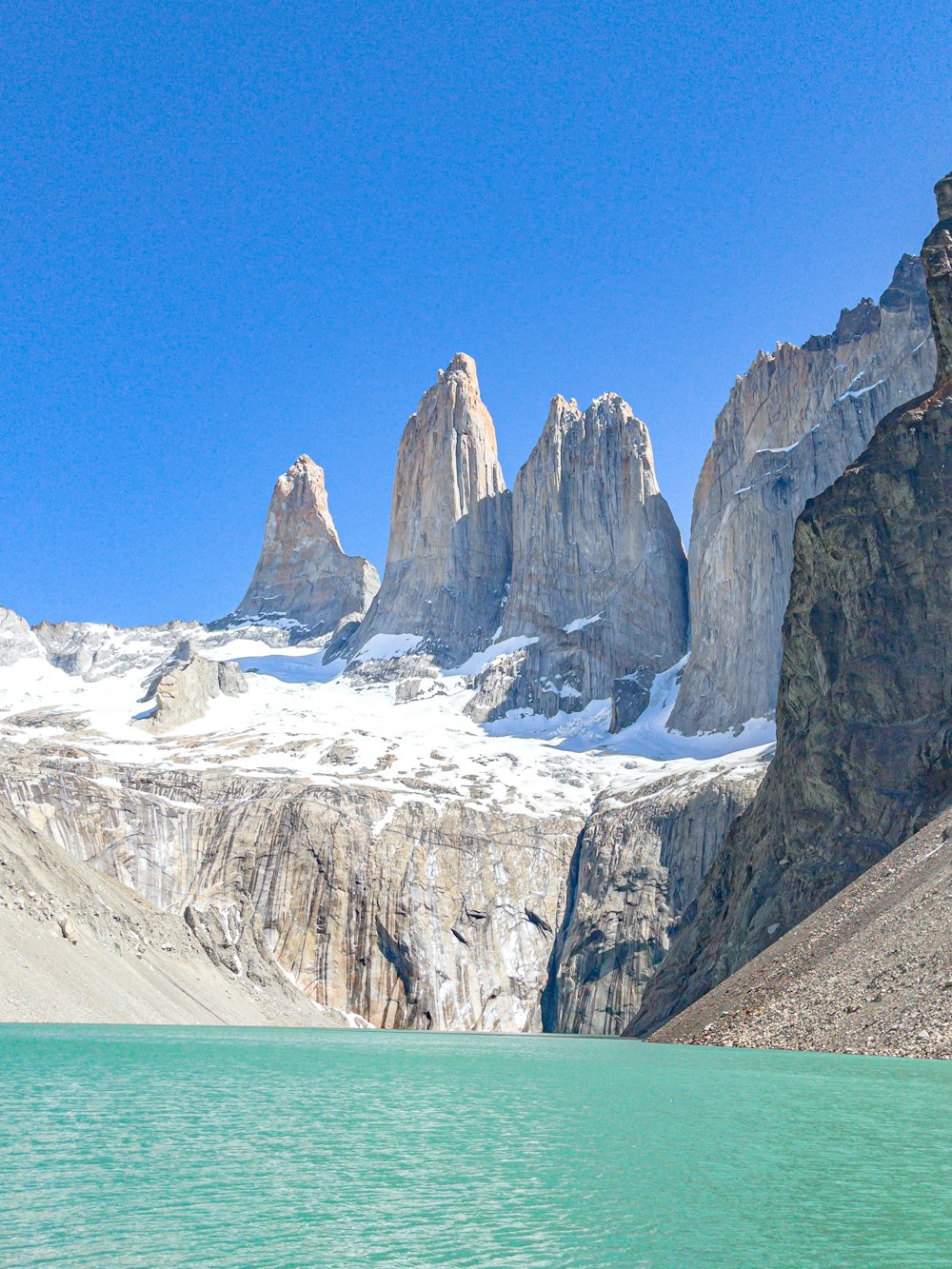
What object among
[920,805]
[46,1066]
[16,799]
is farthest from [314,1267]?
[16,799]

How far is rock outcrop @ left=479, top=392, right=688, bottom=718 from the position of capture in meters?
167

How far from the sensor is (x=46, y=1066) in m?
33.9

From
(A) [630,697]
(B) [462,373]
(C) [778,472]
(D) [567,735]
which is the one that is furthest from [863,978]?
(B) [462,373]

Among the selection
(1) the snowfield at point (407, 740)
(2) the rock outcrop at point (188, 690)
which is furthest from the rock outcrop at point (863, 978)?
(2) the rock outcrop at point (188, 690)

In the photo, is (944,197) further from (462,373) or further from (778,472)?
(462,373)

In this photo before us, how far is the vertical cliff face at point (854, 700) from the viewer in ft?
194

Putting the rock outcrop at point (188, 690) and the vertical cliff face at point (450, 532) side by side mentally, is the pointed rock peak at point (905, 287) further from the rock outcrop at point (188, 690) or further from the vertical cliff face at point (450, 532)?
the rock outcrop at point (188, 690)

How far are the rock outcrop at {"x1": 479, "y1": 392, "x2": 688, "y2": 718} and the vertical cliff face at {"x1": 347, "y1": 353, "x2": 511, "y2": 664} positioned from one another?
23.4 ft

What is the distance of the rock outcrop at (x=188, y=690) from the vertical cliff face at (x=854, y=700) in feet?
320

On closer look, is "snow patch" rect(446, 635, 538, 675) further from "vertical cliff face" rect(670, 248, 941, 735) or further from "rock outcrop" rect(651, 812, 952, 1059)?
"rock outcrop" rect(651, 812, 952, 1059)

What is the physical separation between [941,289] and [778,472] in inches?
2899

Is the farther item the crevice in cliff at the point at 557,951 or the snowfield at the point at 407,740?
the snowfield at the point at 407,740

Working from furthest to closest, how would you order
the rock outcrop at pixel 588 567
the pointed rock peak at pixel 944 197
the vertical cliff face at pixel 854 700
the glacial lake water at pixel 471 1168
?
the rock outcrop at pixel 588 567 → the pointed rock peak at pixel 944 197 → the vertical cliff face at pixel 854 700 → the glacial lake water at pixel 471 1168

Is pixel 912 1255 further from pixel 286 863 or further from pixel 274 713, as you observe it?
pixel 274 713
